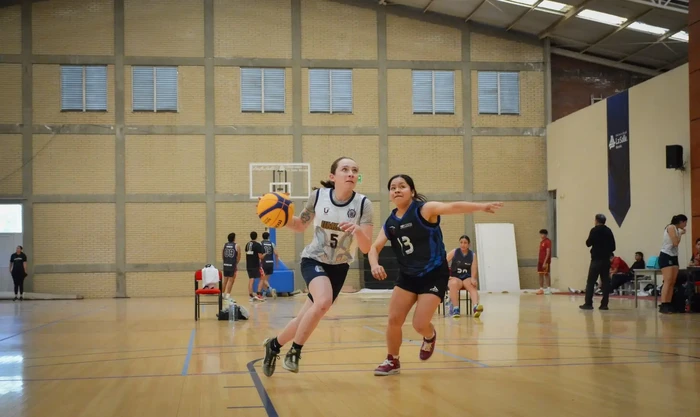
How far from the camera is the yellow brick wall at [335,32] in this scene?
96.7 ft

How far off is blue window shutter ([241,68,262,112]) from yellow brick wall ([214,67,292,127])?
6.1 inches

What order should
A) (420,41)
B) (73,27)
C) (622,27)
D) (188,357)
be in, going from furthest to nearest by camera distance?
(420,41) → (73,27) → (622,27) → (188,357)

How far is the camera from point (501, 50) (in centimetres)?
3027

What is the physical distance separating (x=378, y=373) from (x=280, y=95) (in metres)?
23.0

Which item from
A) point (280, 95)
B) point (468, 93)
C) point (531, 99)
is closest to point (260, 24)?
point (280, 95)

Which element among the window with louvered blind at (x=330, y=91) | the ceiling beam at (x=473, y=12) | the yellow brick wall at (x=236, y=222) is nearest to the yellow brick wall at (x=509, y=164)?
the ceiling beam at (x=473, y=12)

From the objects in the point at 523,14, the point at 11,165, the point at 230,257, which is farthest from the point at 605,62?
the point at 11,165

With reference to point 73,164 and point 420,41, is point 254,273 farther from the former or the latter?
point 420,41

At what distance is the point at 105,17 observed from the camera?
28.7 metres

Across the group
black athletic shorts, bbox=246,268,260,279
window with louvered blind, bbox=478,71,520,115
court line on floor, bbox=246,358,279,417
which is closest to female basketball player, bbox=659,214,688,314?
court line on floor, bbox=246,358,279,417

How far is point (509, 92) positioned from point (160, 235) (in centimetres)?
1431

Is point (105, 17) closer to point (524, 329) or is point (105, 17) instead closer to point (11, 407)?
point (524, 329)

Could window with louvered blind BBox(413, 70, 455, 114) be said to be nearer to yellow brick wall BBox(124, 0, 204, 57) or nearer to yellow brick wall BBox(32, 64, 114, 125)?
yellow brick wall BBox(124, 0, 204, 57)

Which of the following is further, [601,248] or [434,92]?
[434,92]
